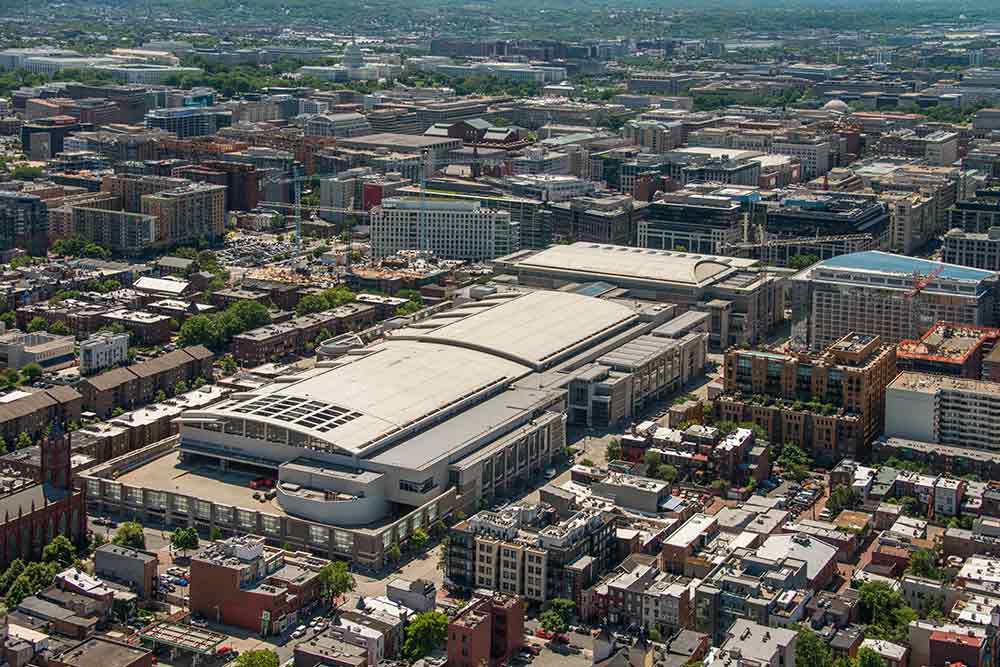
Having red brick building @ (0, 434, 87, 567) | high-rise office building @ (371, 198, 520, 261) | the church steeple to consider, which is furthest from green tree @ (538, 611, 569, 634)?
high-rise office building @ (371, 198, 520, 261)

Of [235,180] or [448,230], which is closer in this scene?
[448,230]

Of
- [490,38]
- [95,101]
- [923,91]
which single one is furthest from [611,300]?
[490,38]

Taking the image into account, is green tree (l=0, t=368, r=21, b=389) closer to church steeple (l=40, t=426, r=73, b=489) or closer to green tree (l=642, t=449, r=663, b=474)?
church steeple (l=40, t=426, r=73, b=489)

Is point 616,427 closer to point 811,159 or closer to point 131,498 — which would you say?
point 131,498

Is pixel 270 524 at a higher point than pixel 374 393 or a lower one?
lower

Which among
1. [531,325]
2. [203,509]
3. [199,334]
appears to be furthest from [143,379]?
[531,325]

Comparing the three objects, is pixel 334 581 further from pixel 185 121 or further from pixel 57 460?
pixel 185 121
